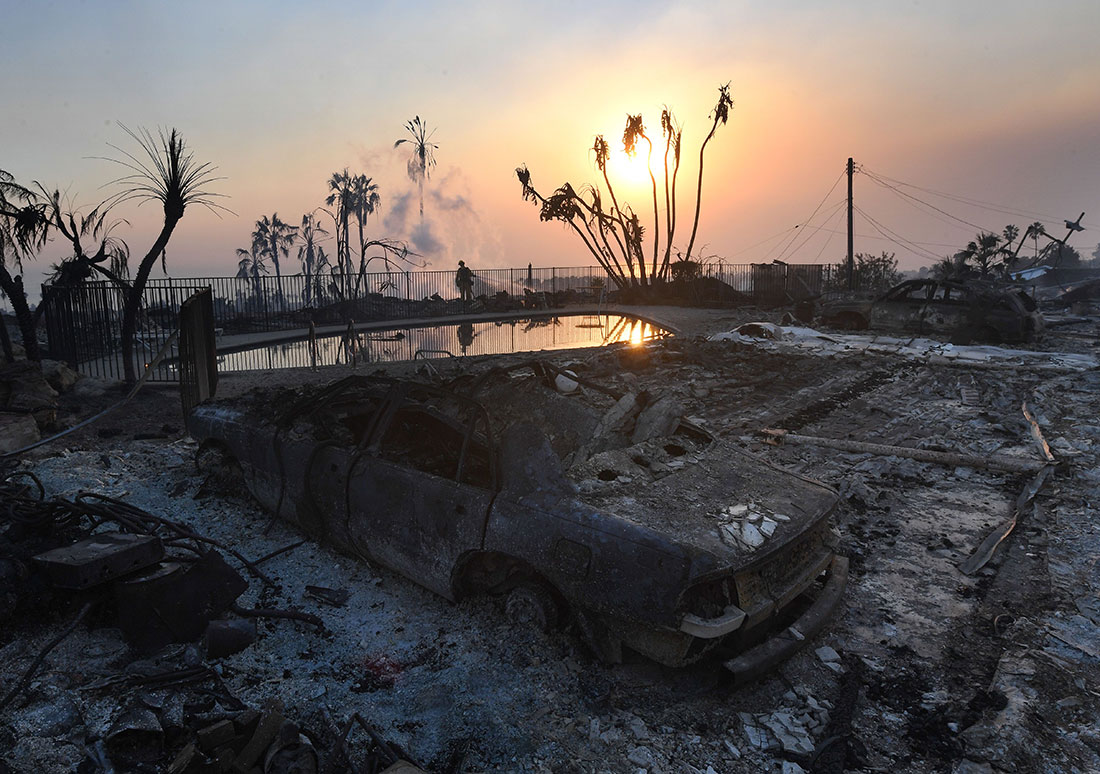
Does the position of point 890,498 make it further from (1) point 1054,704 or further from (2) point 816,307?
(2) point 816,307

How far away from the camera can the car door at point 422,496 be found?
365 cm

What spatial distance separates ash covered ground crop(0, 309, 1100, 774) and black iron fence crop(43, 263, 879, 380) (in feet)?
28.6

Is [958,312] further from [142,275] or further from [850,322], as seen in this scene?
[142,275]

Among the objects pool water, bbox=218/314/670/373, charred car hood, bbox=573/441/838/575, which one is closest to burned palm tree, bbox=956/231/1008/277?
pool water, bbox=218/314/670/373

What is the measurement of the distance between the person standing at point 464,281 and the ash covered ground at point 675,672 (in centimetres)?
2599

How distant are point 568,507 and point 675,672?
1095mm

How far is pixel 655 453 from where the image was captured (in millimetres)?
3975

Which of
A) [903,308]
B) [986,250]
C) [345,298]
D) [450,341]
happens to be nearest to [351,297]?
[345,298]

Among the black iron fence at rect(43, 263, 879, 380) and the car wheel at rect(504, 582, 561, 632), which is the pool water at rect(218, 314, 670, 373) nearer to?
the black iron fence at rect(43, 263, 879, 380)

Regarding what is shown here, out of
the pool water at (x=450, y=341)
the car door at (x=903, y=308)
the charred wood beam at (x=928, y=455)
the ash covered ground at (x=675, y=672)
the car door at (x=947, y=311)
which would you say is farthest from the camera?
the pool water at (x=450, y=341)

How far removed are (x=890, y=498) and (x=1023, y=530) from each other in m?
1.05

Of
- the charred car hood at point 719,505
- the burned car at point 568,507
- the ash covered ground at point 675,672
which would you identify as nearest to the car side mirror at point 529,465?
the burned car at point 568,507

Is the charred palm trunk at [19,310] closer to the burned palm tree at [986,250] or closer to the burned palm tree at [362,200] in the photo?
the burned palm tree at [362,200]

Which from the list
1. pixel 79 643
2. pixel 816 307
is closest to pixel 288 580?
pixel 79 643
